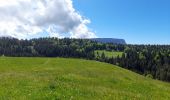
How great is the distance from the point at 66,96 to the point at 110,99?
265 centimetres

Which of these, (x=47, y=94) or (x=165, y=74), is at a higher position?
(x=47, y=94)

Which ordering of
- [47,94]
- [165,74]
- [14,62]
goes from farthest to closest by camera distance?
1. [165,74]
2. [14,62]
3. [47,94]

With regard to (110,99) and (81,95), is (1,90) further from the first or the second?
(110,99)

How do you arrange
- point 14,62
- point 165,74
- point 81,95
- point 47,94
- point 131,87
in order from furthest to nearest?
point 165,74, point 14,62, point 131,87, point 81,95, point 47,94

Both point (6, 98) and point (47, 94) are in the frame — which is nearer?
point (6, 98)

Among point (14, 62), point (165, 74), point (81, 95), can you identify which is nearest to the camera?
point (81, 95)

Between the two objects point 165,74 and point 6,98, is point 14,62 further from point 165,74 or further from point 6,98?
point 165,74

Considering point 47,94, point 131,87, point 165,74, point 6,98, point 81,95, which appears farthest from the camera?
point 165,74

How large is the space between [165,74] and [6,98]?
19008 cm

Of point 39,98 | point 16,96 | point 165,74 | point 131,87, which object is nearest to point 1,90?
point 16,96

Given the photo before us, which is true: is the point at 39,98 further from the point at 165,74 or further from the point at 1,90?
the point at 165,74

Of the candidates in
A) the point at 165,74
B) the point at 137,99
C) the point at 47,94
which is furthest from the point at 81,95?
the point at 165,74

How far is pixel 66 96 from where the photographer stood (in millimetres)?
18797

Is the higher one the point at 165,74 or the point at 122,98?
the point at 122,98
